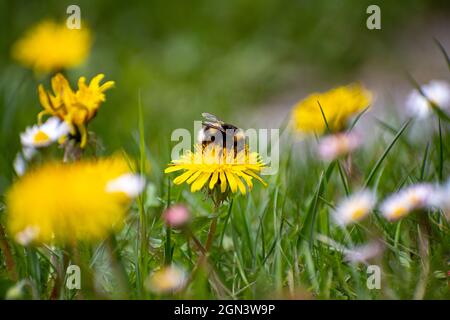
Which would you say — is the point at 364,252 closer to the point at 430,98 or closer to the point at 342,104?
the point at 342,104

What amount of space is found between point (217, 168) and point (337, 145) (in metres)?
0.52

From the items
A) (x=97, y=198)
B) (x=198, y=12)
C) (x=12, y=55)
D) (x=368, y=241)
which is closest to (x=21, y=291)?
(x=97, y=198)

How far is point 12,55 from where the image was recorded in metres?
3.78

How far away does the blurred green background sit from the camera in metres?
3.97

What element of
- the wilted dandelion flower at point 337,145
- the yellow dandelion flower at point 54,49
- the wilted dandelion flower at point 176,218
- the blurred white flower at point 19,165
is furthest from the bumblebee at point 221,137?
the yellow dandelion flower at point 54,49

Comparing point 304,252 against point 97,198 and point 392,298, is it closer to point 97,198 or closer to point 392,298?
point 392,298

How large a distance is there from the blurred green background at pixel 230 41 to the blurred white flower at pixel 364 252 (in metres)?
2.37

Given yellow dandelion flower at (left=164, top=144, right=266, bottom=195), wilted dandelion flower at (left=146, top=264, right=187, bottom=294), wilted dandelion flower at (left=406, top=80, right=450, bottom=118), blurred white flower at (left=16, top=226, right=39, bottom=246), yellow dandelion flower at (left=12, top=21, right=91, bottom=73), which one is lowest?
wilted dandelion flower at (left=146, top=264, right=187, bottom=294)

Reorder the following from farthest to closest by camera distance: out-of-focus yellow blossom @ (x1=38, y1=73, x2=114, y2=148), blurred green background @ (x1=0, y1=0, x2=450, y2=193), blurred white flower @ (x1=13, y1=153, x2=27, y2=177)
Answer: blurred green background @ (x1=0, y1=0, x2=450, y2=193), blurred white flower @ (x1=13, y1=153, x2=27, y2=177), out-of-focus yellow blossom @ (x1=38, y1=73, x2=114, y2=148)

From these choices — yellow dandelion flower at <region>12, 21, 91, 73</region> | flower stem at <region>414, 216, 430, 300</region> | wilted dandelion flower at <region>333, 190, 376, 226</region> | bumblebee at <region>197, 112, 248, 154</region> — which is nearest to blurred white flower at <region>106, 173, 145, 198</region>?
bumblebee at <region>197, 112, 248, 154</region>

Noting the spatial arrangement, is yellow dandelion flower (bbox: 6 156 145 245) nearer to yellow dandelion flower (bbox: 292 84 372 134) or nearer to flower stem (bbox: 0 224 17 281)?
flower stem (bbox: 0 224 17 281)

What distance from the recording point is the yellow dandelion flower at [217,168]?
131 cm

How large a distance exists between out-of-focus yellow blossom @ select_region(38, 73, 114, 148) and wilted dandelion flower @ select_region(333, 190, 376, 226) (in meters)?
0.58

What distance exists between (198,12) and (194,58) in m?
0.38
